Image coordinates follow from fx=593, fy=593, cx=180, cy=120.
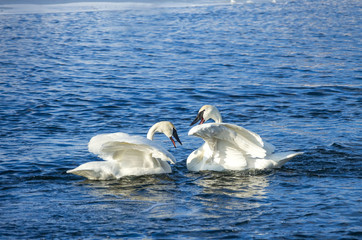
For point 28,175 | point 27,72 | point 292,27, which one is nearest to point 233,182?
point 28,175

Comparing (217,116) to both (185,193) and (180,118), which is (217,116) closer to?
(185,193)

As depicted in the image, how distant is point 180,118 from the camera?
1267cm

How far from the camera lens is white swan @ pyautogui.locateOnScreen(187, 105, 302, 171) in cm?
893

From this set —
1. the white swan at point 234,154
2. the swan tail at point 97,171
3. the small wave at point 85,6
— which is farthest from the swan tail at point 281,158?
the small wave at point 85,6

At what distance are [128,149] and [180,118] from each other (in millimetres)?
3911

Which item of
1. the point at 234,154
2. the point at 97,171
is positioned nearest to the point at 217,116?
the point at 234,154

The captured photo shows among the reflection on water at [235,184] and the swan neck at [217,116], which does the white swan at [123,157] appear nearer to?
the reflection on water at [235,184]

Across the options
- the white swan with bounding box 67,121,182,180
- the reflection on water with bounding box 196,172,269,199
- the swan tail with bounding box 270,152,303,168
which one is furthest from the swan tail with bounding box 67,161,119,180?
the swan tail with bounding box 270,152,303,168

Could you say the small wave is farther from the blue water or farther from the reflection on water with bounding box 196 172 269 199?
the reflection on water with bounding box 196 172 269 199

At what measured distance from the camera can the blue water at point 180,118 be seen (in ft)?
23.9

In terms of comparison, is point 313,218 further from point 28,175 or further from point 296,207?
point 28,175

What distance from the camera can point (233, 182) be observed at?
888cm

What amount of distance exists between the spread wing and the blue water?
1.05 feet

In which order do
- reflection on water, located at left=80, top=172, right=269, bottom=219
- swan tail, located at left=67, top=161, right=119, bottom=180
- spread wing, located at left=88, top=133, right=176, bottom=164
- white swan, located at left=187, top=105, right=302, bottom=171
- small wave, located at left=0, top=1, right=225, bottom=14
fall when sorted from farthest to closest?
1. small wave, located at left=0, top=1, right=225, bottom=14
2. white swan, located at left=187, top=105, right=302, bottom=171
3. swan tail, located at left=67, top=161, right=119, bottom=180
4. spread wing, located at left=88, top=133, right=176, bottom=164
5. reflection on water, located at left=80, top=172, right=269, bottom=219
